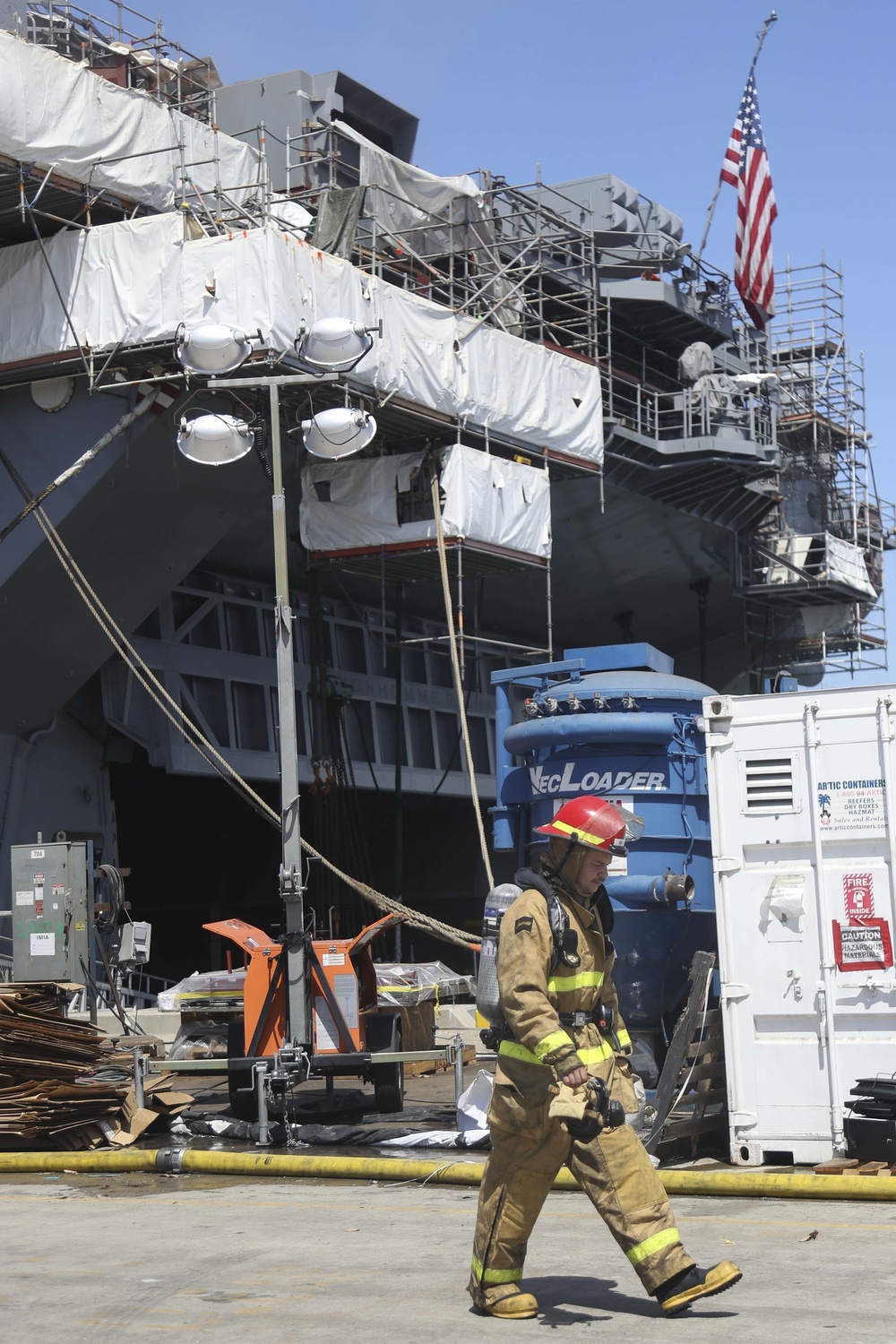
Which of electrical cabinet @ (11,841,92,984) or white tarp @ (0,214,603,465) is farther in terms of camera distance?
white tarp @ (0,214,603,465)

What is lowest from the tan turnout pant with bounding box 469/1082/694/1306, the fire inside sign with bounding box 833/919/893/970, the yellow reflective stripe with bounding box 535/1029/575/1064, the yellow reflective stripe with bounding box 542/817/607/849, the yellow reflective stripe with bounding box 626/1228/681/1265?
the yellow reflective stripe with bounding box 626/1228/681/1265

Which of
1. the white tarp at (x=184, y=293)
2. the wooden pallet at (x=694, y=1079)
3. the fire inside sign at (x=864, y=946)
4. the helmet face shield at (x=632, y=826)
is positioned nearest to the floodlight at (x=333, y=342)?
the wooden pallet at (x=694, y=1079)

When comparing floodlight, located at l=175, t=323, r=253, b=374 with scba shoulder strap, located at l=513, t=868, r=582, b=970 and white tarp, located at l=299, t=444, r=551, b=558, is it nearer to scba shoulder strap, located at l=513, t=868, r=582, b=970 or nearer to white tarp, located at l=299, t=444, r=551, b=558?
scba shoulder strap, located at l=513, t=868, r=582, b=970

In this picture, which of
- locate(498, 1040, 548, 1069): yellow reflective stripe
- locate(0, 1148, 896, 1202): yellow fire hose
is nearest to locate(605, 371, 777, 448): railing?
locate(0, 1148, 896, 1202): yellow fire hose

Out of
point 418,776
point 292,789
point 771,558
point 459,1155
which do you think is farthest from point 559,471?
point 459,1155

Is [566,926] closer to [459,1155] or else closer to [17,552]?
[459,1155]

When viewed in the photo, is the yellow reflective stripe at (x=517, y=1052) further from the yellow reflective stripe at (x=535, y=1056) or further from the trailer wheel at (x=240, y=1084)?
the trailer wheel at (x=240, y=1084)

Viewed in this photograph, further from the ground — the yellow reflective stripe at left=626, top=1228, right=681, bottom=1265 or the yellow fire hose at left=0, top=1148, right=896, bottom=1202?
the yellow reflective stripe at left=626, top=1228, right=681, bottom=1265

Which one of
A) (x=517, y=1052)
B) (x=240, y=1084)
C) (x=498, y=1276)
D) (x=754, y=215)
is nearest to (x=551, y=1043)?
(x=517, y=1052)

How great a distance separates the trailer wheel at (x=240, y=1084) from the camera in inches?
469

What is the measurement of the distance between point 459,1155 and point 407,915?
18.1 feet

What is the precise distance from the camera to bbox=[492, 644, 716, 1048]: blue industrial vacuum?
12359 millimetres

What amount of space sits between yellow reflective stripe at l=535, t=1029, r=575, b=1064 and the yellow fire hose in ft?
11.2

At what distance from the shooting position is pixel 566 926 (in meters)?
6.04
